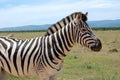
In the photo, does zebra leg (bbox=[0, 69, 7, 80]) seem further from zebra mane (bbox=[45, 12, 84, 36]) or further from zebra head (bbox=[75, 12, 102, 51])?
zebra head (bbox=[75, 12, 102, 51])

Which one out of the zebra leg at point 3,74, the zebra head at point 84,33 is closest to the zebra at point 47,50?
the zebra head at point 84,33

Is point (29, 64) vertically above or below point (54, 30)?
below

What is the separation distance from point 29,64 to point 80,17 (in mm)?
1273

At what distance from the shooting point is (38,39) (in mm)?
6379

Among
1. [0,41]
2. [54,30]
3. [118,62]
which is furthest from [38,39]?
[118,62]

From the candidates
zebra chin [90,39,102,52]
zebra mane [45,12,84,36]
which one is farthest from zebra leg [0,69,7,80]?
zebra chin [90,39,102,52]

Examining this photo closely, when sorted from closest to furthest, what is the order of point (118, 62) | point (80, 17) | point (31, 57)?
1. point (80, 17)
2. point (31, 57)
3. point (118, 62)

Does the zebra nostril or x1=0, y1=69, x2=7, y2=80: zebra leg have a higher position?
the zebra nostril

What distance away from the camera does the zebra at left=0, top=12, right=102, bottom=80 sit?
589 cm

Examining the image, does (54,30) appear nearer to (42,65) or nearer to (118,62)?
(42,65)

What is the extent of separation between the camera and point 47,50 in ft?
20.1

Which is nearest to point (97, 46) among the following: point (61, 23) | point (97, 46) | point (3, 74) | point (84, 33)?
point (97, 46)

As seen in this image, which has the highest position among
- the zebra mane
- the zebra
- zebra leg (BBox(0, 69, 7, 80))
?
the zebra mane

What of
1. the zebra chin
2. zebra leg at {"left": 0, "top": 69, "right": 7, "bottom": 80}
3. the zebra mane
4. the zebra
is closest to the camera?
the zebra chin
